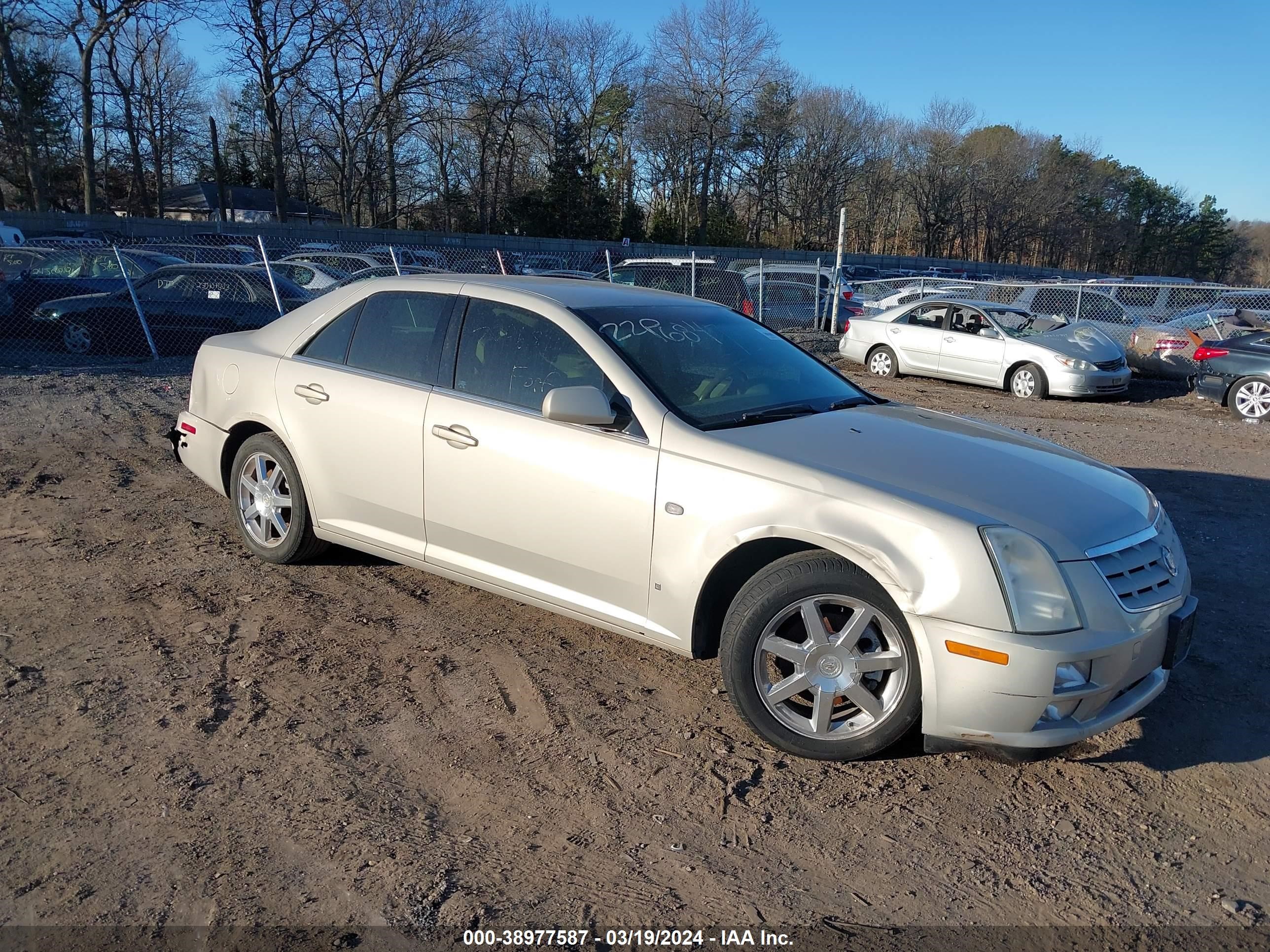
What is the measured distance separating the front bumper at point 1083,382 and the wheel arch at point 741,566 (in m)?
11.8

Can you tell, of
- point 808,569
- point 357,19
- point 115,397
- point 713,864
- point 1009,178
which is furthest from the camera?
point 1009,178

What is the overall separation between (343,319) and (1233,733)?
4.57 m

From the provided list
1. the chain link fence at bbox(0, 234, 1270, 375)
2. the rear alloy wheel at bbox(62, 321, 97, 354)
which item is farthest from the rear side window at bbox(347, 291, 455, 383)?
the rear alloy wheel at bbox(62, 321, 97, 354)

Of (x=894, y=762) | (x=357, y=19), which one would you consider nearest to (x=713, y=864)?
(x=894, y=762)

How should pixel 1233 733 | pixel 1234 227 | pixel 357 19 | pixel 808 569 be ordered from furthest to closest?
pixel 1234 227 < pixel 357 19 < pixel 1233 733 < pixel 808 569

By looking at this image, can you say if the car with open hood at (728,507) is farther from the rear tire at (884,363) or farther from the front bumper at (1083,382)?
the rear tire at (884,363)

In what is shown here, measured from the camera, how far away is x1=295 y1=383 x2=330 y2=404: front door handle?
4891 mm

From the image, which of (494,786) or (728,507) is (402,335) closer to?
(728,507)

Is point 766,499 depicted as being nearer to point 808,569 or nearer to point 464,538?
point 808,569

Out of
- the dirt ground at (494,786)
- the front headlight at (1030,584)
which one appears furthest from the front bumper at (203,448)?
the front headlight at (1030,584)

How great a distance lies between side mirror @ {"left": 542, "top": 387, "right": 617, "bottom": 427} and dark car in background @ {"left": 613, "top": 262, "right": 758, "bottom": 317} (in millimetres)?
15679

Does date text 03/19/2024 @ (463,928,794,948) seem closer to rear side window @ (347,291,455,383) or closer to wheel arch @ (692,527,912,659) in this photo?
wheel arch @ (692,527,912,659)

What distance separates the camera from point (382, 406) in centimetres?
463

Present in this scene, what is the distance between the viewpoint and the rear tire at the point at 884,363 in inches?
621
